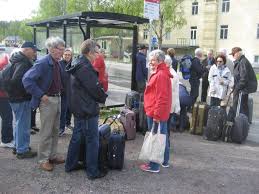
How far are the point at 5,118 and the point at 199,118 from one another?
13.0 feet

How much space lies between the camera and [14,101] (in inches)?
221

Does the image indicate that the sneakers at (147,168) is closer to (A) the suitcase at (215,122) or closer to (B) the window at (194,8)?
(A) the suitcase at (215,122)

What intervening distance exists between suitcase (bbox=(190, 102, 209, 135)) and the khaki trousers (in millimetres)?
3445

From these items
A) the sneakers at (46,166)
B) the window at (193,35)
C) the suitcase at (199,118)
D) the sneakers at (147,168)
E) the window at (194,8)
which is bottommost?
the sneakers at (147,168)

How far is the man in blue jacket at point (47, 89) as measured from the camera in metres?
5.07

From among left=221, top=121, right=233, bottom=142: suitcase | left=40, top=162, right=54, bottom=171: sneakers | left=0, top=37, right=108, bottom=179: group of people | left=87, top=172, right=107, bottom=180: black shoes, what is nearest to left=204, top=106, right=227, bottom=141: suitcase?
left=221, top=121, right=233, bottom=142: suitcase

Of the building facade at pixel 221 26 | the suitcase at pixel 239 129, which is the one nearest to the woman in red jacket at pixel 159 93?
the suitcase at pixel 239 129

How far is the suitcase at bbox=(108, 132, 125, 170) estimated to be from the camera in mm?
5371

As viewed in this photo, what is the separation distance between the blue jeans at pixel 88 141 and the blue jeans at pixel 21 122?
100 centimetres

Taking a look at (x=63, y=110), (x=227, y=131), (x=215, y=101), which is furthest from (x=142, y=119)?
(x=215, y=101)

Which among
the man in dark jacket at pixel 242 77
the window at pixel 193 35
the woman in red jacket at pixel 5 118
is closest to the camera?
the woman in red jacket at pixel 5 118

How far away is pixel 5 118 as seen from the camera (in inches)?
244

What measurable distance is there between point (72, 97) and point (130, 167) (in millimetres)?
1515

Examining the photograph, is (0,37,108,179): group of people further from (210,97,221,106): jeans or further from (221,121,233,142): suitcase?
(210,97,221,106): jeans
